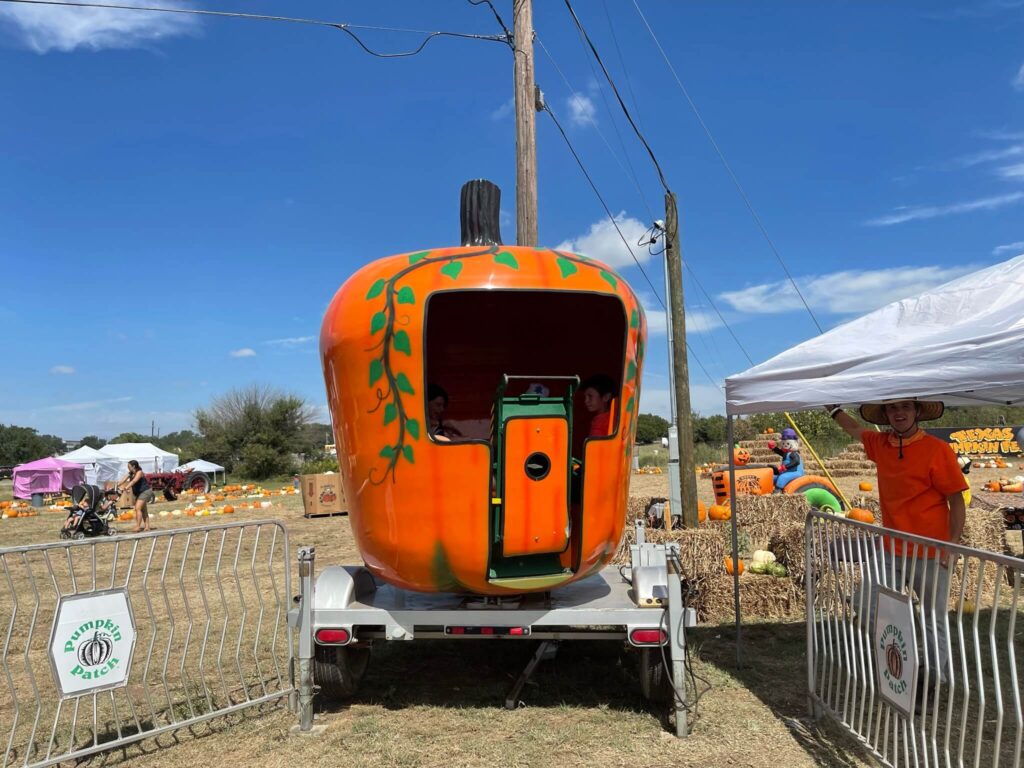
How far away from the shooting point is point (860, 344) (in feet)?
13.9

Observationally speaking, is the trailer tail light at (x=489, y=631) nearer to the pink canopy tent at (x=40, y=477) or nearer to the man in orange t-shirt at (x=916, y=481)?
the man in orange t-shirt at (x=916, y=481)

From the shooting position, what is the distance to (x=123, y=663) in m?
3.79

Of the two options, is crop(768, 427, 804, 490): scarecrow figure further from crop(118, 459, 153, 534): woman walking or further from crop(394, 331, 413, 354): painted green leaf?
crop(118, 459, 153, 534): woman walking

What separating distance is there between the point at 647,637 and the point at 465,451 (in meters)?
1.56

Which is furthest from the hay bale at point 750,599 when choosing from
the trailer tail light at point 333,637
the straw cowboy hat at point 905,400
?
the trailer tail light at point 333,637

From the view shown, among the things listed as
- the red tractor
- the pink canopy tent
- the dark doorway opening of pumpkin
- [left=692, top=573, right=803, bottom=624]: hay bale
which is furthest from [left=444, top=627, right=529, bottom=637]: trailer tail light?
the pink canopy tent

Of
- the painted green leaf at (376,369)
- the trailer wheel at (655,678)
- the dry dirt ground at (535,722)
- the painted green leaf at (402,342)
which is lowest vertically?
the dry dirt ground at (535,722)

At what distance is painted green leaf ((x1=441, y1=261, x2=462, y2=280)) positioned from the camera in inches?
148

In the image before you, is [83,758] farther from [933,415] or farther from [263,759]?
[933,415]

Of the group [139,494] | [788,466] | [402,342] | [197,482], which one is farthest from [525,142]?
[197,482]

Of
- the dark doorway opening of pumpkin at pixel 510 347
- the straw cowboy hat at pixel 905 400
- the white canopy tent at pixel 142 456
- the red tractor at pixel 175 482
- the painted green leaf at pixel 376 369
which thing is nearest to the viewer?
the painted green leaf at pixel 376 369

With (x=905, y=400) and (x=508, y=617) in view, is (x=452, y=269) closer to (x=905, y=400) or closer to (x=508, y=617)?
(x=508, y=617)

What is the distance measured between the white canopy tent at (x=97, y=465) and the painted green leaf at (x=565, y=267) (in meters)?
34.7

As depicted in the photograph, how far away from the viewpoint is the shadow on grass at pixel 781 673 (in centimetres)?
380
